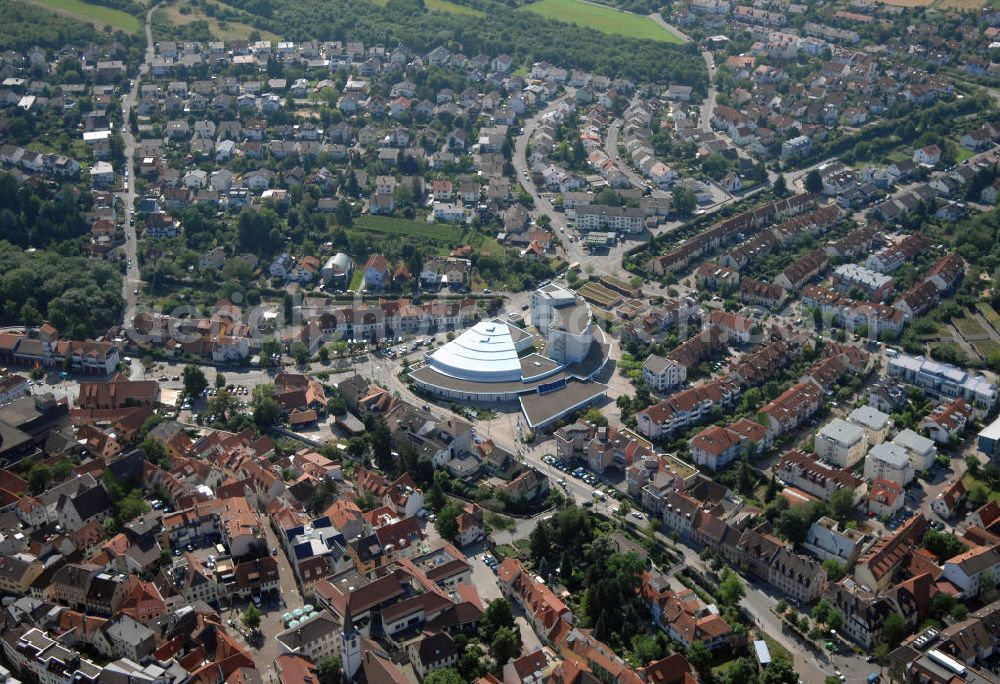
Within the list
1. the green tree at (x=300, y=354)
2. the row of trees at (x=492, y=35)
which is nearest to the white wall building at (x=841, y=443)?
the green tree at (x=300, y=354)

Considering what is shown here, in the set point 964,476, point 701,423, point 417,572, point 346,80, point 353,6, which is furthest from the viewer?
point 353,6

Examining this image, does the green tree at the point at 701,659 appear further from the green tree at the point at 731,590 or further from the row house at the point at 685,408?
the row house at the point at 685,408

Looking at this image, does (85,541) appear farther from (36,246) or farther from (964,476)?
(964,476)

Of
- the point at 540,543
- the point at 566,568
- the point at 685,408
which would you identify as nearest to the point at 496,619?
the point at 566,568

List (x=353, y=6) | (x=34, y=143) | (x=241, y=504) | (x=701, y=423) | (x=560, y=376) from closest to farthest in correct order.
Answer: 1. (x=241, y=504)
2. (x=701, y=423)
3. (x=560, y=376)
4. (x=34, y=143)
5. (x=353, y=6)

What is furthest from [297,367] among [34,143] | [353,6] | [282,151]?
[353,6]

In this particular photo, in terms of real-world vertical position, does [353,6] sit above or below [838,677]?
above

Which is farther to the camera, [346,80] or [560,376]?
[346,80]
